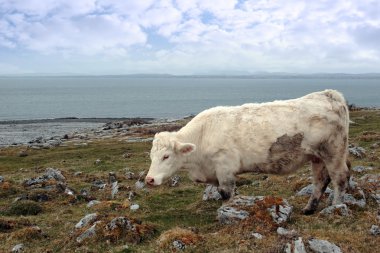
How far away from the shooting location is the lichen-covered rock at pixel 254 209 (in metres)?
11.5

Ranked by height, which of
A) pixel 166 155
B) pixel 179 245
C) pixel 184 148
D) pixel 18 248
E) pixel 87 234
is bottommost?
pixel 18 248

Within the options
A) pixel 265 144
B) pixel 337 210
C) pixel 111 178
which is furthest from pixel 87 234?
pixel 111 178

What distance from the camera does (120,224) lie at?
11320 mm

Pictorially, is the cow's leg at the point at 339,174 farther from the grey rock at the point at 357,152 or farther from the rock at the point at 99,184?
the rock at the point at 99,184

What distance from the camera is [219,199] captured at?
15.6 m

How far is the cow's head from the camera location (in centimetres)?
1270

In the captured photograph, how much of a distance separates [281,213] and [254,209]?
0.76 meters

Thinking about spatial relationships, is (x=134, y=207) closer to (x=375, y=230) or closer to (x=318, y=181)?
(x=318, y=181)

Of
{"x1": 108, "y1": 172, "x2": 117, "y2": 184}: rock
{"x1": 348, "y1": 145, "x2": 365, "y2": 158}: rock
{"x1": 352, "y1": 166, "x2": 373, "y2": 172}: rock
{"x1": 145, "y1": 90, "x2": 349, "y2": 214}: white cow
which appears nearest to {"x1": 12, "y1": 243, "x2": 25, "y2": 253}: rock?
{"x1": 145, "y1": 90, "x2": 349, "y2": 214}: white cow

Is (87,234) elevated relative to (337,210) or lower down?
lower down

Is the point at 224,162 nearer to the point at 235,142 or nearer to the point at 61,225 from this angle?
the point at 235,142

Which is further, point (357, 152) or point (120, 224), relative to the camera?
point (357, 152)

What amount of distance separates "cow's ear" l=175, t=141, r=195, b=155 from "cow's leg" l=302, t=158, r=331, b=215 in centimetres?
385

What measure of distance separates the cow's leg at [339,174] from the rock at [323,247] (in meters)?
3.98
